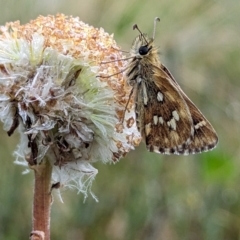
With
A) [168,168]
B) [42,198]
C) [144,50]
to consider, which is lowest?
[42,198]

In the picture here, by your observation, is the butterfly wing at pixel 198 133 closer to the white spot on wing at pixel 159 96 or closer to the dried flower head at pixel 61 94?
the white spot on wing at pixel 159 96

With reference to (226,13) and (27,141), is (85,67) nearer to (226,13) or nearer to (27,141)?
(27,141)

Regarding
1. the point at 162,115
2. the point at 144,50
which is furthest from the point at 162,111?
the point at 144,50

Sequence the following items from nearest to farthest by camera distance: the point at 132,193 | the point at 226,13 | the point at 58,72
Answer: the point at 58,72 < the point at 132,193 < the point at 226,13

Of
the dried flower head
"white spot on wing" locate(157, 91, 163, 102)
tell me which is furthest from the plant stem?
"white spot on wing" locate(157, 91, 163, 102)

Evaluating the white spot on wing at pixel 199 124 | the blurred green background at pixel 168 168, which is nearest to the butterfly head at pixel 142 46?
the white spot on wing at pixel 199 124

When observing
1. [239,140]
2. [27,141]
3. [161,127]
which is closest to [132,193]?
[239,140]

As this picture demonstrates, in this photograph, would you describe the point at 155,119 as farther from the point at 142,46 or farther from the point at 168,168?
the point at 168,168
